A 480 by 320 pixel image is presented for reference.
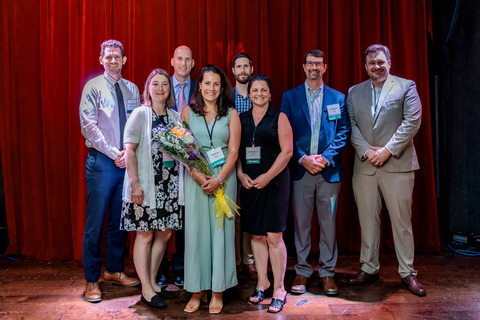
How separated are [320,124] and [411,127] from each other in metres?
0.73

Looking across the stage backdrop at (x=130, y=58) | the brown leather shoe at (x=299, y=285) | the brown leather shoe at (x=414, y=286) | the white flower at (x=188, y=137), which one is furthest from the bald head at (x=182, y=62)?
the brown leather shoe at (x=414, y=286)

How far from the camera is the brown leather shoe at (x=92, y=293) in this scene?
2904 mm

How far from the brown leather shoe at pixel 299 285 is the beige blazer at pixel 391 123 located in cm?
104

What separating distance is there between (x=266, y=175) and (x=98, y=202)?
1.42 m

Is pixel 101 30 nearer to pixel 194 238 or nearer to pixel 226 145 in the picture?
pixel 226 145

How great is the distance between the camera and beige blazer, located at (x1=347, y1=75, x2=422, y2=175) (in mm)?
3061

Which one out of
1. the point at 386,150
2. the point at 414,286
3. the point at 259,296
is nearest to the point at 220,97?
the point at 386,150

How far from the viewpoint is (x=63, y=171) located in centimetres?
396

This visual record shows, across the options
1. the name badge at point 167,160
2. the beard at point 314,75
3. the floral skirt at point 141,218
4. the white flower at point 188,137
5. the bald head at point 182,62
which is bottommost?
the floral skirt at point 141,218

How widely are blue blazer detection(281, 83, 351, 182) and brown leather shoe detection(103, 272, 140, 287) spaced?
5.44 feet

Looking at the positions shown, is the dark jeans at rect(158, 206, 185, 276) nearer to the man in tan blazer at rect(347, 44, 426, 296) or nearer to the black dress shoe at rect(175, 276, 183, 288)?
the black dress shoe at rect(175, 276, 183, 288)

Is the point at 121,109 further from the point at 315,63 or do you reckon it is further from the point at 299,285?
the point at 299,285

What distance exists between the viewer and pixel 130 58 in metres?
3.93

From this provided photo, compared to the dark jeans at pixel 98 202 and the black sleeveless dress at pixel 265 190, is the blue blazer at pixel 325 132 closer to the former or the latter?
the black sleeveless dress at pixel 265 190
